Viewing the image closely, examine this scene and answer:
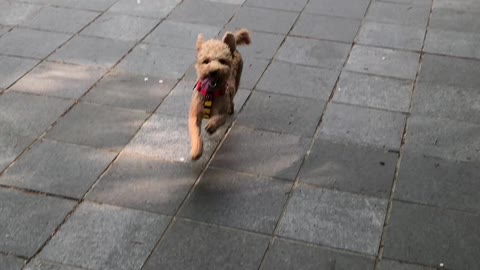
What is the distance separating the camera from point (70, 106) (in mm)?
5516

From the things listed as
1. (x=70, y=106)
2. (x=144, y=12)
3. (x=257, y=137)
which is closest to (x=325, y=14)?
(x=144, y=12)

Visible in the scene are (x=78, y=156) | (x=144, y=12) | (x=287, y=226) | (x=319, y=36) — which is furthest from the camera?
(x=144, y=12)

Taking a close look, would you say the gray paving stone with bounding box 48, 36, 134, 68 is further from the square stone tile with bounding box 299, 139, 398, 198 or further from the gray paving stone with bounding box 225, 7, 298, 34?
the square stone tile with bounding box 299, 139, 398, 198

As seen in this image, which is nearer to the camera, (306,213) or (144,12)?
(306,213)

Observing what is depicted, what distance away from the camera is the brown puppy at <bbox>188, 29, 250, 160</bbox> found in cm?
444

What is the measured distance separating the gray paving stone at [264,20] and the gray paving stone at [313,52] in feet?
1.00

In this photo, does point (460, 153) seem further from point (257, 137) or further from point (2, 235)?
point (2, 235)

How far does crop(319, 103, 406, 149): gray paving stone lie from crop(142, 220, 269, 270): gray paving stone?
139 cm

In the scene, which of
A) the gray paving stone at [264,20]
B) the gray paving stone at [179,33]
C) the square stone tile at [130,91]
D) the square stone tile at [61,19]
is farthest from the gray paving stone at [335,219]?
the square stone tile at [61,19]

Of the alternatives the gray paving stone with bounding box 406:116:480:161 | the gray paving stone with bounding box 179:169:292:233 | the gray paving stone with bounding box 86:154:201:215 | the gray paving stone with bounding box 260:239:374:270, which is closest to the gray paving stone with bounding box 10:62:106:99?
the gray paving stone with bounding box 86:154:201:215

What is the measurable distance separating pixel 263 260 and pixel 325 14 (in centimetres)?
406

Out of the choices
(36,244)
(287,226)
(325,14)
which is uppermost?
(36,244)

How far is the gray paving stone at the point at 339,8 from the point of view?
735cm

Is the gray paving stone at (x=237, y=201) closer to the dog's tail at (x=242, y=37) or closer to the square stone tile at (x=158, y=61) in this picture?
A: the dog's tail at (x=242, y=37)
